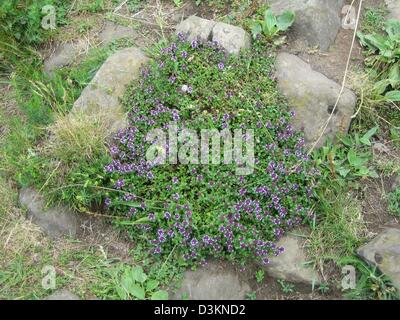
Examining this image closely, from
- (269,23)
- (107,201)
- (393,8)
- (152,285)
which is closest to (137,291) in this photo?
(152,285)

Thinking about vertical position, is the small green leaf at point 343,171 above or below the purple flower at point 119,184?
above

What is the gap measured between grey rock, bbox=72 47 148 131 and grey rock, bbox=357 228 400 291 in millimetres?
2111

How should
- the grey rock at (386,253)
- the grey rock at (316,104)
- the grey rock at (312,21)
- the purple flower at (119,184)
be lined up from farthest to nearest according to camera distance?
the grey rock at (312,21)
the grey rock at (316,104)
the purple flower at (119,184)
the grey rock at (386,253)

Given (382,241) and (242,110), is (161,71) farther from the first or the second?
(382,241)

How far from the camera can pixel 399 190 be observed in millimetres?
4062

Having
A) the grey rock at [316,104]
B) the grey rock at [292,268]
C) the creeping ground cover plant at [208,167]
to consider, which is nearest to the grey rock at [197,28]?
the creeping ground cover plant at [208,167]

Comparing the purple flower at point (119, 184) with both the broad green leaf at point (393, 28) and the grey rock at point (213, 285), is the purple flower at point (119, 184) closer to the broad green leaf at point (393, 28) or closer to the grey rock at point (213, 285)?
the grey rock at point (213, 285)

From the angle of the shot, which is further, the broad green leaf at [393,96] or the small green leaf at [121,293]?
the broad green leaf at [393,96]

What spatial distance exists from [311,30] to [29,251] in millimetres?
3017

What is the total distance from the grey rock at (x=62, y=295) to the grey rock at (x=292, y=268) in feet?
4.59

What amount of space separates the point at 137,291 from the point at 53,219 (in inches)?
35.7

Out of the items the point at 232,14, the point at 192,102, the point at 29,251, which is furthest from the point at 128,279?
the point at 232,14

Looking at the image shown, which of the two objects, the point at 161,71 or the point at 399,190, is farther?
the point at 161,71

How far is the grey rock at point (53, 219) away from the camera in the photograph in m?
4.04
